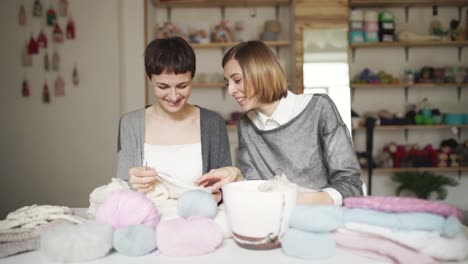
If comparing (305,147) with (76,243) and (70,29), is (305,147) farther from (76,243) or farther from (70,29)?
(70,29)

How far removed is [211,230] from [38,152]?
3715mm

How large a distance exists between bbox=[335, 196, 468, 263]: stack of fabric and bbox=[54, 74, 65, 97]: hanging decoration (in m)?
3.77

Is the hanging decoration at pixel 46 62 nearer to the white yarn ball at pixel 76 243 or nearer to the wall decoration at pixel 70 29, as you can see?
the wall decoration at pixel 70 29

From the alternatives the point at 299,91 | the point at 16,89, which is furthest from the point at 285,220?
the point at 16,89

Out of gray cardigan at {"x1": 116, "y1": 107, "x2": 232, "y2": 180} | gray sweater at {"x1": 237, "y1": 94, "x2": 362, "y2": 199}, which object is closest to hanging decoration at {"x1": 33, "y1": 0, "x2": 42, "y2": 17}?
gray cardigan at {"x1": 116, "y1": 107, "x2": 232, "y2": 180}

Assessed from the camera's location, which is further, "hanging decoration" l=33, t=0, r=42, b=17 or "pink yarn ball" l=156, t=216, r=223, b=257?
"hanging decoration" l=33, t=0, r=42, b=17

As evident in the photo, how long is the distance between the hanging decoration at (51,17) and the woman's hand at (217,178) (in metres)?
3.50

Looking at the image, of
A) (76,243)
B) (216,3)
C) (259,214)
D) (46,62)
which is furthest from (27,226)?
(216,3)

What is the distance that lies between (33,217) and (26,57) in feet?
11.5

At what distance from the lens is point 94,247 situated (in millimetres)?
748

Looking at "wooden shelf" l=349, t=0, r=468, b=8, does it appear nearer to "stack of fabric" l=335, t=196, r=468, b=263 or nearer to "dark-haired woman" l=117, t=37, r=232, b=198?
"dark-haired woman" l=117, t=37, r=232, b=198

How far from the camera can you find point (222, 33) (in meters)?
4.23

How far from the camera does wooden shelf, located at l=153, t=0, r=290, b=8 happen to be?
13.7 ft

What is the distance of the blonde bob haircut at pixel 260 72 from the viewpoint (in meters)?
1.28
